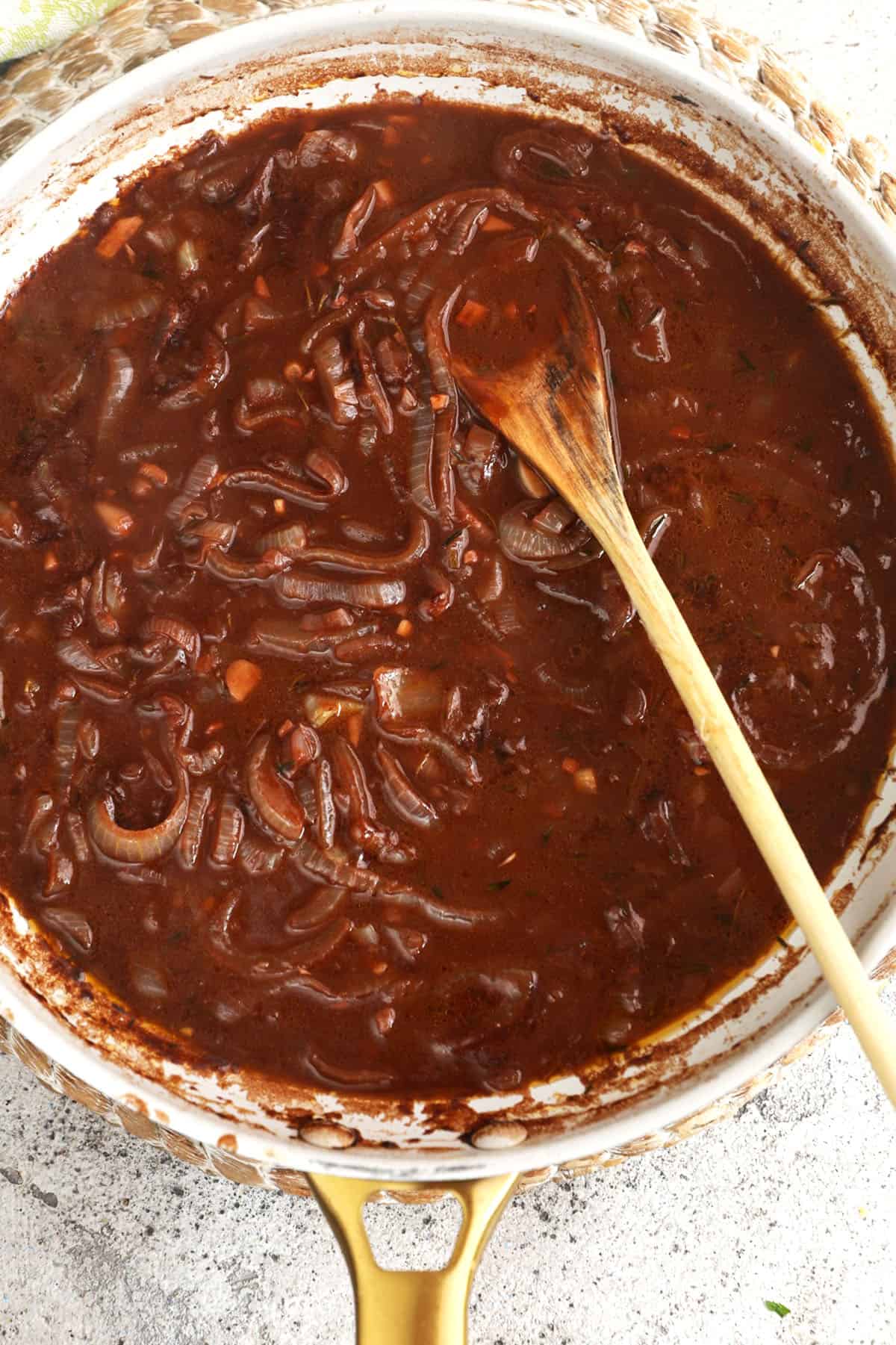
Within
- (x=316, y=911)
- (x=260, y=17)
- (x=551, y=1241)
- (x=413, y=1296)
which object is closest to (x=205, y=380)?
(x=260, y=17)

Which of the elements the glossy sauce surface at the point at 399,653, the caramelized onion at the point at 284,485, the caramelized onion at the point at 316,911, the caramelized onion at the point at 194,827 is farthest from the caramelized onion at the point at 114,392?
the caramelized onion at the point at 316,911

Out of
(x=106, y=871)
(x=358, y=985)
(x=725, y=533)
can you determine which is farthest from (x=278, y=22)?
(x=358, y=985)

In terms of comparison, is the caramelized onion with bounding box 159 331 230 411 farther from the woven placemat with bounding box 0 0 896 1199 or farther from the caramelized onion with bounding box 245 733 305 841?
the caramelized onion with bounding box 245 733 305 841

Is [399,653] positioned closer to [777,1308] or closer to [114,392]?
[114,392]

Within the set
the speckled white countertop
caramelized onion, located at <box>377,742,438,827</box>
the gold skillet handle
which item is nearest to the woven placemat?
the speckled white countertop

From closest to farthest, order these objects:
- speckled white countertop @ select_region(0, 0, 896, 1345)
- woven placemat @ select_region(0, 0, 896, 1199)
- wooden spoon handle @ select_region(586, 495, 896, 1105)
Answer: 1. wooden spoon handle @ select_region(586, 495, 896, 1105)
2. woven placemat @ select_region(0, 0, 896, 1199)
3. speckled white countertop @ select_region(0, 0, 896, 1345)

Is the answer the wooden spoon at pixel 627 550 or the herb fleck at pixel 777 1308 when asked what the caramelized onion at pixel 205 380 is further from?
the herb fleck at pixel 777 1308
